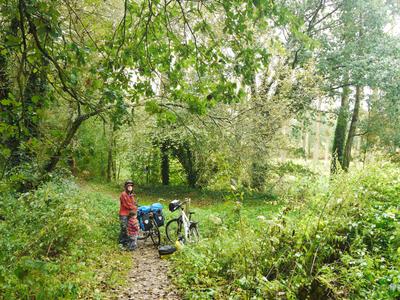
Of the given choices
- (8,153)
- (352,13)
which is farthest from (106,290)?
(352,13)

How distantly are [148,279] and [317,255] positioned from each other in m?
→ 3.46

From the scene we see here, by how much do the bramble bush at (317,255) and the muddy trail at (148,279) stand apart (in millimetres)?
289

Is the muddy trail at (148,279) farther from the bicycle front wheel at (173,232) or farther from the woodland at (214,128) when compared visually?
the bicycle front wheel at (173,232)

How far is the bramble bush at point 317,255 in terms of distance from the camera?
4215 millimetres

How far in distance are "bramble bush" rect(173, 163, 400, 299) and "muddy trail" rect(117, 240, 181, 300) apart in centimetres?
29

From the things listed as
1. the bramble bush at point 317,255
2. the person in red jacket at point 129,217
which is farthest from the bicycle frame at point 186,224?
the bramble bush at point 317,255

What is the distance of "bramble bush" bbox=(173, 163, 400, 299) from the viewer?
13.8 ft

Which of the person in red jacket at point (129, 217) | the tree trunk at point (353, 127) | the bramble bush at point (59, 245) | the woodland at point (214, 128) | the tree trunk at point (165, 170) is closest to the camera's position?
the woodland at point (214, 128)

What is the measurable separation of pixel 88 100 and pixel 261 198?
1455 cm

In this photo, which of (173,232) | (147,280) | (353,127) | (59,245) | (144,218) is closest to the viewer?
(147,280)

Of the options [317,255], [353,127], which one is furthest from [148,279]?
[353,127]

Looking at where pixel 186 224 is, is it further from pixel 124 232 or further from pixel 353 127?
pixel 353 127

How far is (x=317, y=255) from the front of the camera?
498 cm

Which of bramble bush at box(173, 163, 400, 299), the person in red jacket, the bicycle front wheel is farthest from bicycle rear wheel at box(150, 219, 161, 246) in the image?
bramble bush at box(173, 163, 400, 299)
